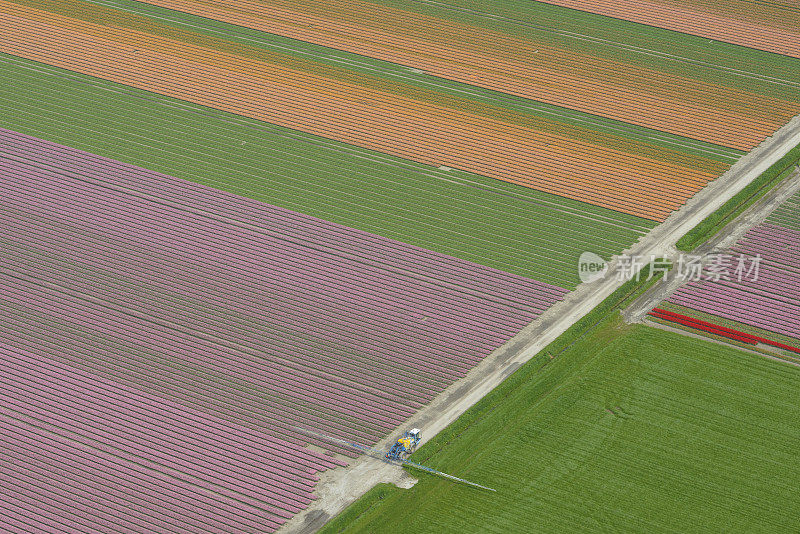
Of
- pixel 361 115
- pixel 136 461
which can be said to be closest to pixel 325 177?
pixel 361 115

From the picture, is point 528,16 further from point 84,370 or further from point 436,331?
point 84,370

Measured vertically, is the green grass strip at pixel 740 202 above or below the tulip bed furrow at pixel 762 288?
above

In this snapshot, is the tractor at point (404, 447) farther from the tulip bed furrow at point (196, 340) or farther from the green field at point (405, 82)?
the green field at point (405, 82)

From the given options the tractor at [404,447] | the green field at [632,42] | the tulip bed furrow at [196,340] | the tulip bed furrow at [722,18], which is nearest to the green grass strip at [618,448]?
the tractor at [404,447]

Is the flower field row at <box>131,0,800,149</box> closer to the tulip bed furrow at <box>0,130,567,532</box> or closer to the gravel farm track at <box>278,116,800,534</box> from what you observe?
the gravel farm track at <box>278,116,800,534</box>

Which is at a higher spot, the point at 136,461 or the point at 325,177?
the point at 325,177

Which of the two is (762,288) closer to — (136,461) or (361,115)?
(361,115)
